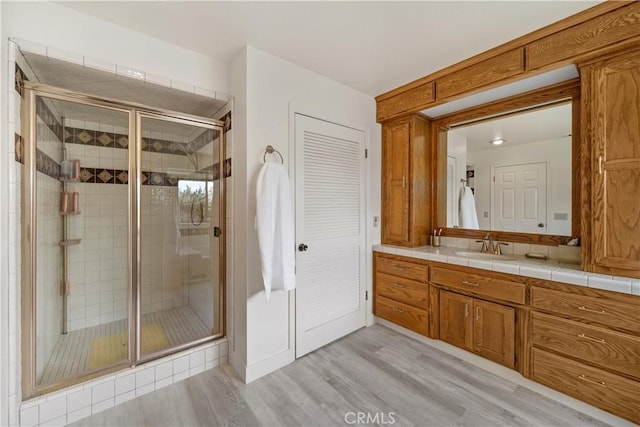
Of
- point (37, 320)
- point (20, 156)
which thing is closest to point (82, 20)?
point (20, 156)

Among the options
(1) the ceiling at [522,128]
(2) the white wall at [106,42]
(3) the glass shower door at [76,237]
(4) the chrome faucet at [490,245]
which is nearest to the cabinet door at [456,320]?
(4) the chrome faucet at [490,245]

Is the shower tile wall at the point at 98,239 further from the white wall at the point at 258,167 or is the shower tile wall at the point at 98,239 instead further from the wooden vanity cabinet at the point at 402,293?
the wooden vanity cabinet at the point at 402,293

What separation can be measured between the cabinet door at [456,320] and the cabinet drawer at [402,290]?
0.54ft

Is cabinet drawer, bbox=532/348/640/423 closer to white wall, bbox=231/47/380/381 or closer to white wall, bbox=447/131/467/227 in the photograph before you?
white wall, bbox=447/131/467/227

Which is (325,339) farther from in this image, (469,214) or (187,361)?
(469,214)

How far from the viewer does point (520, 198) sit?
2.31 meters

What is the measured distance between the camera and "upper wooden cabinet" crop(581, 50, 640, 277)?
1.51 metres

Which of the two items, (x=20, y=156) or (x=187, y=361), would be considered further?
(x=187, y=361)

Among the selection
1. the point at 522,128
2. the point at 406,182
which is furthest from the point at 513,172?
the point at 406,182

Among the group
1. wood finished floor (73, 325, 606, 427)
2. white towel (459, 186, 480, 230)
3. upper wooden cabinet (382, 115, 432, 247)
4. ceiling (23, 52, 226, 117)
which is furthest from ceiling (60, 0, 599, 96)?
wood finished floor (73, 325, 606, 427)

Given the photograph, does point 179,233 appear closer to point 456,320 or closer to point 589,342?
point 456,320

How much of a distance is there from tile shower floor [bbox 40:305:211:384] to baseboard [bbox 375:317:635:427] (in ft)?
6.46

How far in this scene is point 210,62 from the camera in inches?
83.0

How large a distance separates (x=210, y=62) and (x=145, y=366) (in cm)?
228
